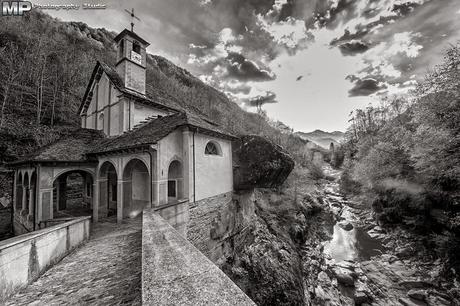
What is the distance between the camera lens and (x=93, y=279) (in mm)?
4016

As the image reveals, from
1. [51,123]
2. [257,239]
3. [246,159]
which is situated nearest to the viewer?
[257,239]

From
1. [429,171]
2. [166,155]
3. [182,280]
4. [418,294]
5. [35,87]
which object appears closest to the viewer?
[182,280]

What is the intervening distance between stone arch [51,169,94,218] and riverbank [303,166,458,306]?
14.4 metres

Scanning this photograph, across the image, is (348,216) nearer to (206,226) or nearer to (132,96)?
(206,226)

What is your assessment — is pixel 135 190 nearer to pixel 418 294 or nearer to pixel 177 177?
pixel 177 177

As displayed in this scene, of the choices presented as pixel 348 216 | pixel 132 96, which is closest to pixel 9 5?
pixel 132 96

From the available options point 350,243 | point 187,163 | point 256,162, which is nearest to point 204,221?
point 187,163

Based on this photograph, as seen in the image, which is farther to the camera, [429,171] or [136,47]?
[136,47]

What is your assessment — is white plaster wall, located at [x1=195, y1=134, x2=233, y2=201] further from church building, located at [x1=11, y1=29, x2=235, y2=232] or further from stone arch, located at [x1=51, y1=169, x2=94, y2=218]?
stone arch, located at [x1=51, y1=169, x2=94, y2=218]

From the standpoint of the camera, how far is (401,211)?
14430 millimetres

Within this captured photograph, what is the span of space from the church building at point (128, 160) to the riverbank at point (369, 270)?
25.8ft

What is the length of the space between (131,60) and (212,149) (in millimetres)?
8735

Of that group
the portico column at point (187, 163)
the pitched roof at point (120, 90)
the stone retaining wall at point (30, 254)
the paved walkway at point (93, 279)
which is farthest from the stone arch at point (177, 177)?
the pitched roof at point (120, 90)

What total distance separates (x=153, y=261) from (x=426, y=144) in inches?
614
